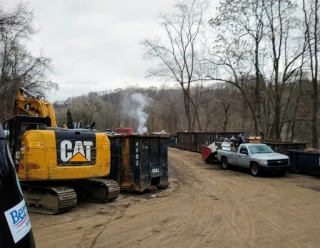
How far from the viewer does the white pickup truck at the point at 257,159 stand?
→ 59.3ft

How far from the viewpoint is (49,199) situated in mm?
9492

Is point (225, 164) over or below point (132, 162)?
below

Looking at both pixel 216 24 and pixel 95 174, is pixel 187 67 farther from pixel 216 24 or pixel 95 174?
Answer: pixel 95 174

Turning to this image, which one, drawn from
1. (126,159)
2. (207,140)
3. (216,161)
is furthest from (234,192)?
(207,140)

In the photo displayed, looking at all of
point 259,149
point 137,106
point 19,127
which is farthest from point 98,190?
point 137,106

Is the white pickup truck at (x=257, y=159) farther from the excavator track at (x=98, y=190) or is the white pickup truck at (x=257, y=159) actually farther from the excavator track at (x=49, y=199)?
the excavator track at (x=49, y=199)

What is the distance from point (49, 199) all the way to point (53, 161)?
102 centimetres

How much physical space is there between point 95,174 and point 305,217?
5599mm

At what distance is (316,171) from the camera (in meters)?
18.0

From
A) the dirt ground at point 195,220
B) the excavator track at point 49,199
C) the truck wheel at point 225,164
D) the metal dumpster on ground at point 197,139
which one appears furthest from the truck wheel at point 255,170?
the excavator track at point 49,199

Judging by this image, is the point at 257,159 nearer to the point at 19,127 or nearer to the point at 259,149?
the point at 259,149

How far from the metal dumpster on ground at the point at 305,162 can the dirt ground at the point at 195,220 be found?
393cm

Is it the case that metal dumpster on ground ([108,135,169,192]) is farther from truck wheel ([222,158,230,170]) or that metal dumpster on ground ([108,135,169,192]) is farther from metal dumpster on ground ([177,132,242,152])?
metal dumpster on ground ([177,132,242,152])

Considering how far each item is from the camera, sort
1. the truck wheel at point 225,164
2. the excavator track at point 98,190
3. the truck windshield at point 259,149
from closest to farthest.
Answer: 1. the excavator track at point 98,190
2. the truck windshield at point 259,149
3. the truck wheel at point 225,164
